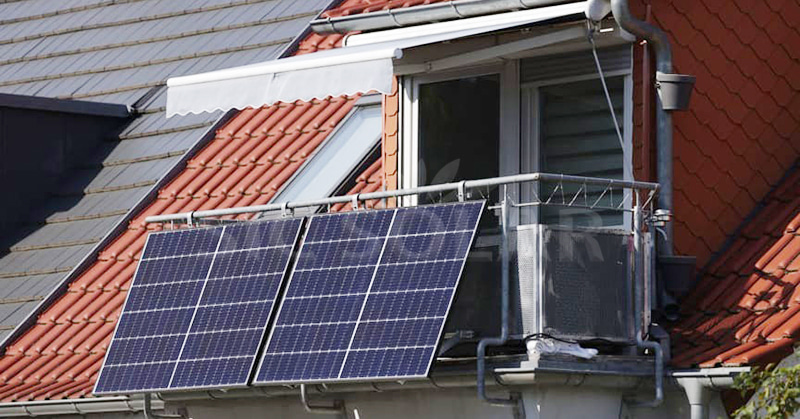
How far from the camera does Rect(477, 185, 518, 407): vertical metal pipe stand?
47.9 feet

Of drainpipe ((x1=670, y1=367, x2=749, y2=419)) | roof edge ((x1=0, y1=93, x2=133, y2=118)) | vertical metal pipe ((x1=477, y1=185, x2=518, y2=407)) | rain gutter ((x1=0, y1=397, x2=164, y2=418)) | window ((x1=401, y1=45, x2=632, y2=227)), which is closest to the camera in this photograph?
drainpipe ((x1=670, y1=367, x2=749, y2=419))

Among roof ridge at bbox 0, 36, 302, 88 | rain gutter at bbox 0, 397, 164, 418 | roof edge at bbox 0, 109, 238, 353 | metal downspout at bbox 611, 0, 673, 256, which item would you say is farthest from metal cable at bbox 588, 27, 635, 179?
roof ridge at bbox 0, 36, 302, 88

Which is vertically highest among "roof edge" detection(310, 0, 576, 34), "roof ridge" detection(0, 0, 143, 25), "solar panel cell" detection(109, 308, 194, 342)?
"roof ridge" detection(0, 0, 143, 25)

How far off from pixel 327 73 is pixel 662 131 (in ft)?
8.22

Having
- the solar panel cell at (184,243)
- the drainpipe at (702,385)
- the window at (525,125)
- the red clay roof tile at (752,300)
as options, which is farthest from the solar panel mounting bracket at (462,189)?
the solar panel cell at (184,243)

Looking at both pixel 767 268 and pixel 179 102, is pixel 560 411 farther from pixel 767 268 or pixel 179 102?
pixel 179 102

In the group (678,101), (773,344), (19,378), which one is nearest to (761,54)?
(678,101)

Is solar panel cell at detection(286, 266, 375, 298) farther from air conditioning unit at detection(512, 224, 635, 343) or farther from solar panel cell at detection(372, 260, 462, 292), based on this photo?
air conditioning unit at detection(512, 224, 635, 343)

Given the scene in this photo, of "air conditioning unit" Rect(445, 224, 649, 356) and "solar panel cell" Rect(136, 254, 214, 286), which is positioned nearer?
"air conditioning unit" Rect(445, 224, 649, 356)

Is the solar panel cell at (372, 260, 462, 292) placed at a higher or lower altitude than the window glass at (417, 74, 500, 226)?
lower

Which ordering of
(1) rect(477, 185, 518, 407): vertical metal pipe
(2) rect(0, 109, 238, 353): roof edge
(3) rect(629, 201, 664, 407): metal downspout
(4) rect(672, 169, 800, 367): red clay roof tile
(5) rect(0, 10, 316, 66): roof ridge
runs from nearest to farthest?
(4) rect(672, 169, 800, 367): red clay roof tile < (1) rect(477, 185, 518, 407): vertical metal pipe < (3) rect(629, 201, 664, 407): metal downspout < (2) rect(0, 109, 238, 353): roof edge < (5) rect(0, 10, 316, 66): roof ridge

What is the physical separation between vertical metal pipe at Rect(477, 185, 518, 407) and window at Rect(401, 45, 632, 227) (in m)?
0.77

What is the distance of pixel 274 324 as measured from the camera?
51.3ft

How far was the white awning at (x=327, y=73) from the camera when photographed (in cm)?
1523
